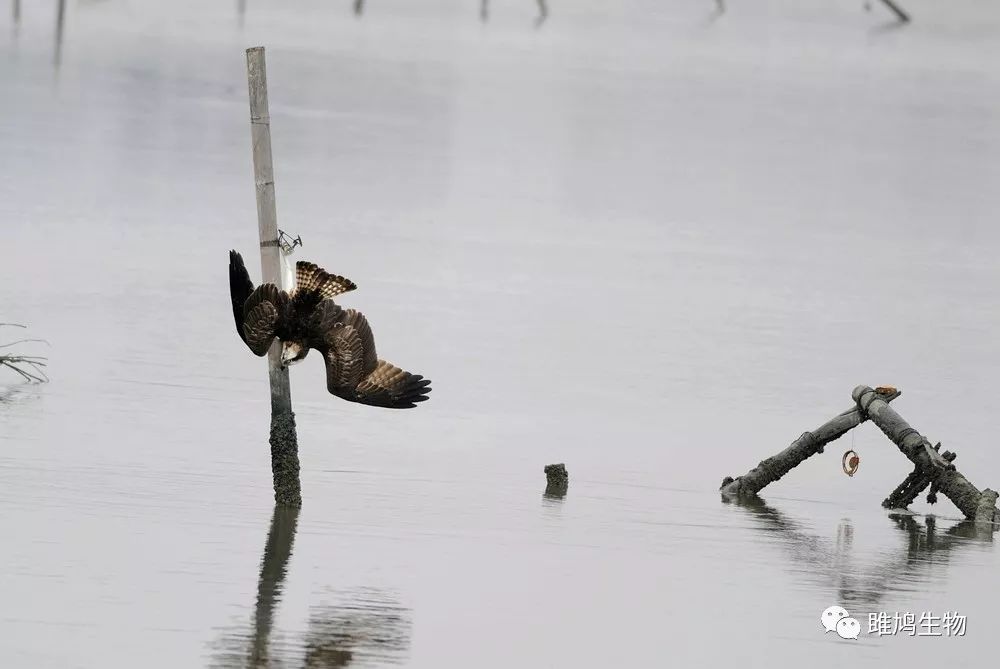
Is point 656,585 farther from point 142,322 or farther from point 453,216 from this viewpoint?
point 453,216

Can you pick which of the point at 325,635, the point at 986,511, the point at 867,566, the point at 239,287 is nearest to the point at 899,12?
the point at 986,511

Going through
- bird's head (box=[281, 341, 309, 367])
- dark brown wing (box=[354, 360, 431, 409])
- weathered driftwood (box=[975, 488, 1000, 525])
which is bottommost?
weathered driftwood (box=[975, 488, 1000, 525])

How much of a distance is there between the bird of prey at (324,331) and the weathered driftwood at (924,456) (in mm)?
3413

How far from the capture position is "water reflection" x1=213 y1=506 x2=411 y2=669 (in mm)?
10719

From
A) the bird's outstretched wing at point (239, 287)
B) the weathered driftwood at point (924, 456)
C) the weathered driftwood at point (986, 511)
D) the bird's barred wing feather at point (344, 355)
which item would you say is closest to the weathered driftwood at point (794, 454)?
the weathered driftwood at point (924, 456)

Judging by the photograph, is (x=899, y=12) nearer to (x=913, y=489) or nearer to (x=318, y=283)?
(x=913, y=489)

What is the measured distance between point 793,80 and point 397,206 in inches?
1416

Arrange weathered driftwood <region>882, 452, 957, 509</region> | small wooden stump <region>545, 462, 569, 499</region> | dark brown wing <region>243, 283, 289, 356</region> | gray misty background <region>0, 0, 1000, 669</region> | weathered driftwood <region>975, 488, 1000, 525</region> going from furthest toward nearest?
small wooden stump <region>545, 462, 569, 499</region>
weathered driftwood <region>882, 452, 957, 509</region>
weathered driftwood <region>975, 488, 1000, 525</region>
dark brown wing <region>243, 283, 289, 356</region>
gray misty background <region>0, 0, 1000, 669</region>

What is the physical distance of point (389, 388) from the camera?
1284 centimetres

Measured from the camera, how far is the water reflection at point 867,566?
42.7 ft

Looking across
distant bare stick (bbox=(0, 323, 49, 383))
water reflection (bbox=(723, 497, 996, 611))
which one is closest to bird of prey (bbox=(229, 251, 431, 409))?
water reflection (bbox=(723, 497, 996, 611))

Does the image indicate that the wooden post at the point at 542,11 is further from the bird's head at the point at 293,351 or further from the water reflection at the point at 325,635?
the water reflection at the point at 325,635

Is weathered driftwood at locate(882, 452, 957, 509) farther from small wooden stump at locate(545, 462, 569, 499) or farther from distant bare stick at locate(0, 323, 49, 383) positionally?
distant bare stick at locate(0, 323, 49, 383)

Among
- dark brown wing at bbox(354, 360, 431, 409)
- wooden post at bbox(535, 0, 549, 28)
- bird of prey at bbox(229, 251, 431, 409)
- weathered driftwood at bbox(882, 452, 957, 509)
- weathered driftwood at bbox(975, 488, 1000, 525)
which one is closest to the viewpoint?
bird of prey at bbox(229, 251, 431, 409)
